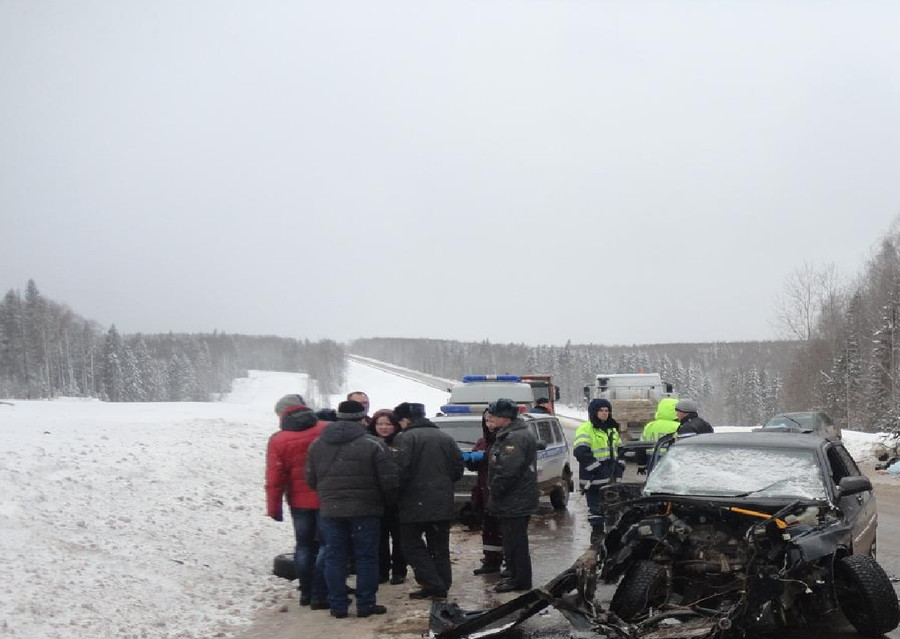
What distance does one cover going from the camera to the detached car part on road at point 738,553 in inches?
216

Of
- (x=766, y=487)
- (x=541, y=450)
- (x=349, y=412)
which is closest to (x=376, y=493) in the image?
(x=349, y=412)

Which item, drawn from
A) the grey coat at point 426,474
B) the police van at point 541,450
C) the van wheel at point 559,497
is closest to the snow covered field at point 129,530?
the grey coat at point 426,474

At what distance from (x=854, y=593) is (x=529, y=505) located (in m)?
3.06

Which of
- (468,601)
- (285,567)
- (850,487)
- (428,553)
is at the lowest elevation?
(468,601)

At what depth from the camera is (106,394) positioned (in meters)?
85.4

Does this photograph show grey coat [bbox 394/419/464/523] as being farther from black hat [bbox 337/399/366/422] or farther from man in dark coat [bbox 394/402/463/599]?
black hat [bbox 337/399/366/422]

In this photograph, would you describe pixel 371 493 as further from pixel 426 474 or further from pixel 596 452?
pixel 596 452

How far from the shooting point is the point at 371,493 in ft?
24.0

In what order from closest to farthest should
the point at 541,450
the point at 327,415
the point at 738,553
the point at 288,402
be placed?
the point at 738,553 < the point at 288,402 < the point at 327,415 < the point at 541,450

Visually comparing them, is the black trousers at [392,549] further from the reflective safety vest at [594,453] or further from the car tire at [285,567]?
the reflective safety vest at [594,453]

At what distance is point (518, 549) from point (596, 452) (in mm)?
2736

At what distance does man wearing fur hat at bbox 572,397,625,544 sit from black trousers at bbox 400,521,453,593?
2.82m

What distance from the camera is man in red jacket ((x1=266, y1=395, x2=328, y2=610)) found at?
7602mm

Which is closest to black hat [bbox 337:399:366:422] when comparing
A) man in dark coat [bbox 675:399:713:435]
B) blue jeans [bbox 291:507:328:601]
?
blue jeans [bbox 291:507:328:601]
